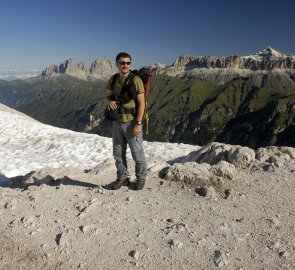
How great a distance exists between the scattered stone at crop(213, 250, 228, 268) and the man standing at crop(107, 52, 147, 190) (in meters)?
4.19

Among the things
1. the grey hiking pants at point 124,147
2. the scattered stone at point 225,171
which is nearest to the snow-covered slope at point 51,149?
the scattered stone at point 225,171

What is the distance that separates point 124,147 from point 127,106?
1.60 m

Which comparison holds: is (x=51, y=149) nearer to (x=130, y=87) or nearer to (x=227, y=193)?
(x=130, y=87)

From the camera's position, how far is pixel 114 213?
386 inches

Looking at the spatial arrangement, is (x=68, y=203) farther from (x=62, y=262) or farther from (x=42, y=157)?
(x=42, y=157)

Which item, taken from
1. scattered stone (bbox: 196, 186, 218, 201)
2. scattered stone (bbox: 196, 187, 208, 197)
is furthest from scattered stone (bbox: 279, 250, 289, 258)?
scattered stone (bbox: 196, 187, 208, 197)

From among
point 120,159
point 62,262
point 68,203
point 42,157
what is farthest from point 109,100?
point 42,157

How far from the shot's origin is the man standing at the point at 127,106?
10.3m

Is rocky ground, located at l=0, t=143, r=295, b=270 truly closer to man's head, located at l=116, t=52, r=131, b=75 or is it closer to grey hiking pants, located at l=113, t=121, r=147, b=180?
grey hiking pants, located at l=113, t=121, r=147, b=180

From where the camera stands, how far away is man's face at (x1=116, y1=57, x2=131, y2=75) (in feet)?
33.4

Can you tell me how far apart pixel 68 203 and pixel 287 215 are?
6.43 meters

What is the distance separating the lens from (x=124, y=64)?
1024 cm

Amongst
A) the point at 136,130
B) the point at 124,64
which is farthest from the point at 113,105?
the point at 124,64

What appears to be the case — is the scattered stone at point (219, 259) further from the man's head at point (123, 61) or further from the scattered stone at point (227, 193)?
the man's head at point (123, 61)
